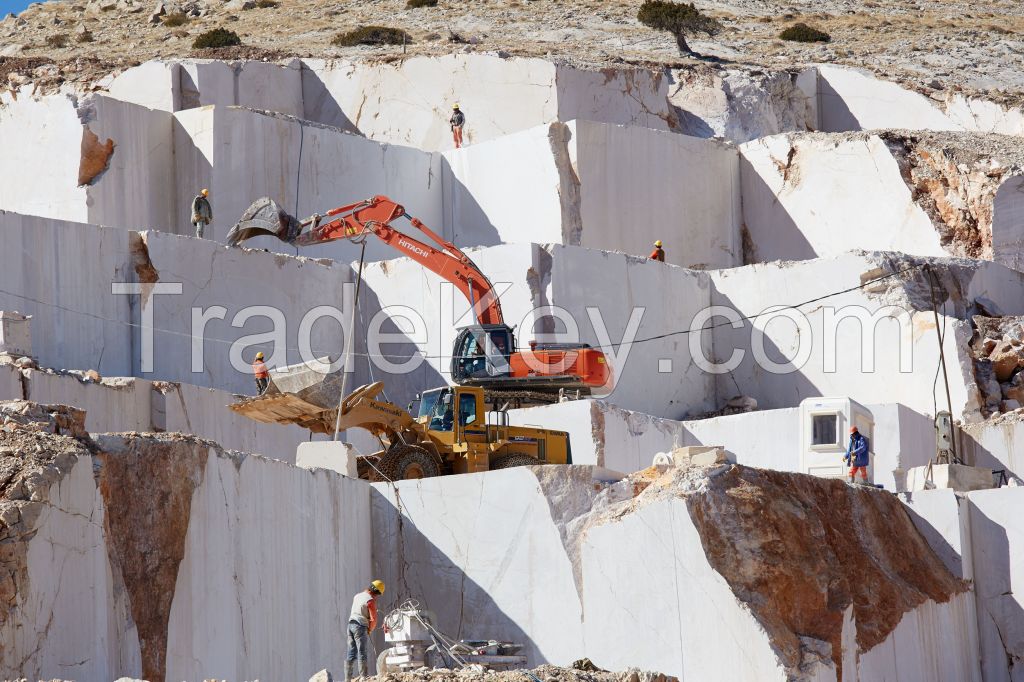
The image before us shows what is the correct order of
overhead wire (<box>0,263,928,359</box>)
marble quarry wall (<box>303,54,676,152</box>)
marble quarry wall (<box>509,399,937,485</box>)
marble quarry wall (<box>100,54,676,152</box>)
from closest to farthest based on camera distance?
1. marble quarry wall (<box>509,399,937,485</box>)
2. overhead wire (<box>0,263,928,359</box>)
3. marble quarry wall (<box>100,54,676,152</box>)
4. marble quarry wall (<box>303,54,676,152</box>)

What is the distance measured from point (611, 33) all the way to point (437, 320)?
18.9 m

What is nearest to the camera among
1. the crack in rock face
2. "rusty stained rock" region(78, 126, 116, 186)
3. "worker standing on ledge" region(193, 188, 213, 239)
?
"worker standing on ledge" region(193, 188, 213, 239)

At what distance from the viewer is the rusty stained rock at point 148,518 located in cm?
1588

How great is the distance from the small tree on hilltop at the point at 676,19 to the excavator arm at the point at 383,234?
18.5 metres

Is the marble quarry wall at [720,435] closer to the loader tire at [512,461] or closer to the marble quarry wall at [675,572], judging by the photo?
the loader tire at [512,461]

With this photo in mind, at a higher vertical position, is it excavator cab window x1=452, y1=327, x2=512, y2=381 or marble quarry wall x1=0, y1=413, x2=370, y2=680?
excavator cab window x1=452, y1=327, x2=512, y2=381

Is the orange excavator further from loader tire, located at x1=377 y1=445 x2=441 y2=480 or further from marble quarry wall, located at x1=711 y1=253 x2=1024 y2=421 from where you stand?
marble quarry wall, located at x1=711 y1=253 x2=1024 y2=421

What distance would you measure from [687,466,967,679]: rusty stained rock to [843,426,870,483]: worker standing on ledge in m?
0.97

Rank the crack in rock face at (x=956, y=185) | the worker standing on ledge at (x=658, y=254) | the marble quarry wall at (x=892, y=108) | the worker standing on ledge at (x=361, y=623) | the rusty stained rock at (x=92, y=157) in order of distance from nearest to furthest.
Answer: the worker standing on ledge at (x=361, y=623), the rusty stained rock at (x=92, y=157), the worker standing on ledge at (x=658, y=254), the crack in rock face at (x=956, y=185), the marble quarry wall at (x=892, y=108)

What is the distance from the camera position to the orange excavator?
83.0 ft

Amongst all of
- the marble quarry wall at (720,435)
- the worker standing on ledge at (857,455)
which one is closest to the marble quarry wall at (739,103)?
the marble quarry wall at (720,435)

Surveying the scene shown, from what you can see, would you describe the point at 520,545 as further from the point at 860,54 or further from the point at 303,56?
the point at 860,54

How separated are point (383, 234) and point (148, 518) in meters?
11.4

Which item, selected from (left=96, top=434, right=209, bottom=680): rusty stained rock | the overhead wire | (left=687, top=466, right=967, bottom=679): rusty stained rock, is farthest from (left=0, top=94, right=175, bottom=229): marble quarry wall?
(left=687, top=466, right=967, bottom=679): rusty stained rock
